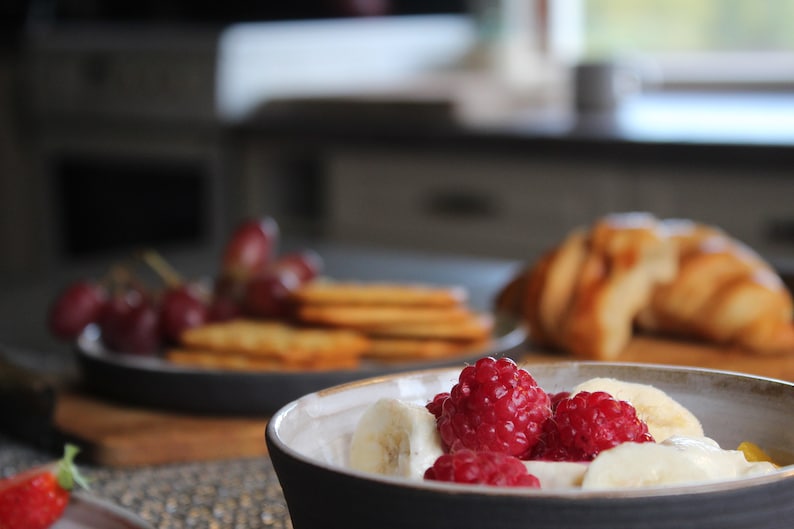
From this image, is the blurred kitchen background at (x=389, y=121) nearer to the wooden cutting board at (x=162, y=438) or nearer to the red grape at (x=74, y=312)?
the red grape at (x=74, y=312)

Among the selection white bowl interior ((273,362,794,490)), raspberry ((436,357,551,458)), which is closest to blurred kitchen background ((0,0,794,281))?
white bowl interior ((273,362,794,490))

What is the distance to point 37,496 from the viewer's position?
27.4 inches

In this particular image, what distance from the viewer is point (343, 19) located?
3.74 metres

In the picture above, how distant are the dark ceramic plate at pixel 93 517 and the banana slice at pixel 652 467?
1.05ft

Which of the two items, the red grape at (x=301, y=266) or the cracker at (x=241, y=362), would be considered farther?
the red grape at (x=301, y=266)

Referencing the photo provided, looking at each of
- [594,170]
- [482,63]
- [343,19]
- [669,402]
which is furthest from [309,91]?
[669,402]

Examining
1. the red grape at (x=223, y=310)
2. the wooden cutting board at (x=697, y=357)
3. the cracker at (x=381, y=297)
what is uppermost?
the cracker at (x=381, y=297)

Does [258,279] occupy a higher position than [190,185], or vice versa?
[258,279]

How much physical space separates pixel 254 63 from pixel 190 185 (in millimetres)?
403

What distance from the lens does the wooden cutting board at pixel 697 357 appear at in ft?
3.83

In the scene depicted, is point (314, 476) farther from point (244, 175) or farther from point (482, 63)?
point (482, 63)

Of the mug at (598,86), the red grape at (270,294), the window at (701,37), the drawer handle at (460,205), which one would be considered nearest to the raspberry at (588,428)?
the red grape at (270,294)

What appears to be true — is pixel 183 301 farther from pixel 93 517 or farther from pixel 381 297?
pixel 93 517

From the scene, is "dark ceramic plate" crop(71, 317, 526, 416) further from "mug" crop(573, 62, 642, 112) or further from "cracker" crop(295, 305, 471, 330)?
"mug" crop(573, 62, 642, 112)
